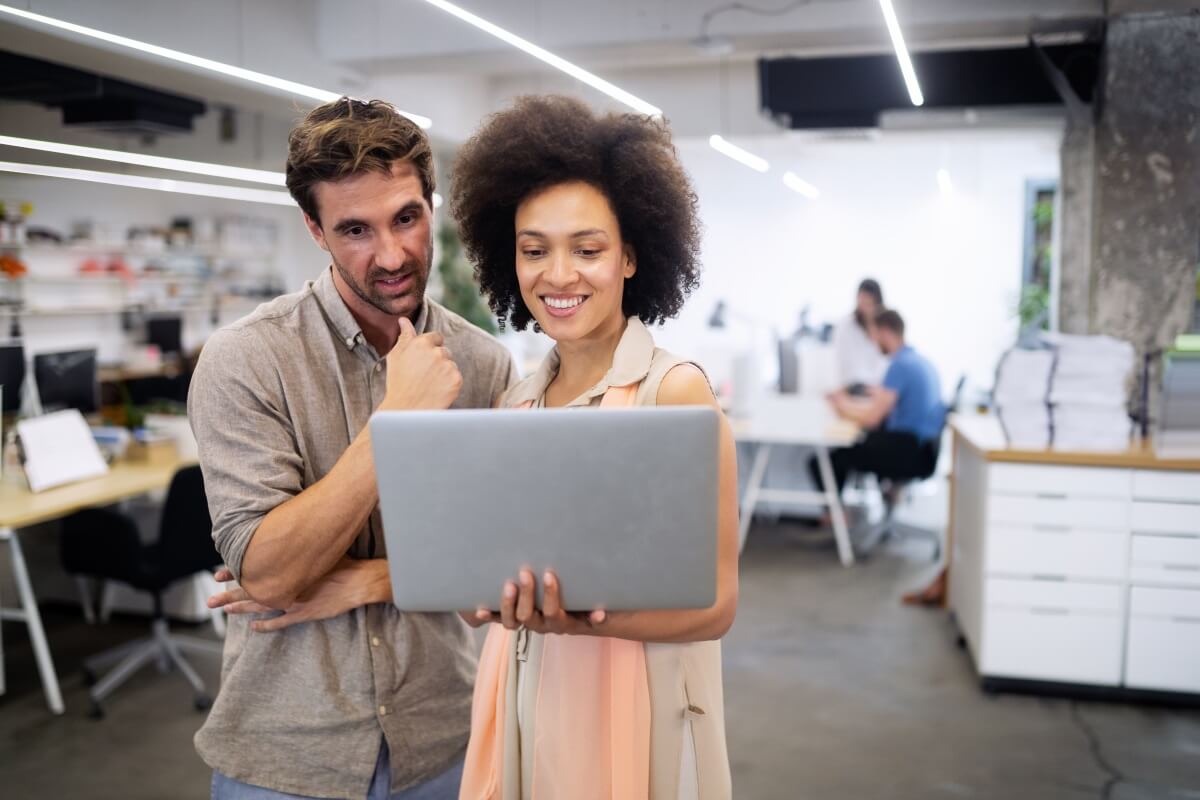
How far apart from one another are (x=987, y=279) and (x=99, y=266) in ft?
31.1

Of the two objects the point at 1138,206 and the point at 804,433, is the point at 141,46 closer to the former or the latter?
the point at 804,433

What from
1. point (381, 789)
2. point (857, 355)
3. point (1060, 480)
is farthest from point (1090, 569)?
point (857, 355)

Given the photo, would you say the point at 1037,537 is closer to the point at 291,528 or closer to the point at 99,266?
the point at 291,528

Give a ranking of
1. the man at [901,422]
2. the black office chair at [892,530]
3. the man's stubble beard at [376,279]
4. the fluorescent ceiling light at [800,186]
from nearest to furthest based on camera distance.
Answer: the man's stubble beard at [376,279]
the man at [901,422]
the black office chair at [892,530]
the fluorescent ceiling light at [800,186]

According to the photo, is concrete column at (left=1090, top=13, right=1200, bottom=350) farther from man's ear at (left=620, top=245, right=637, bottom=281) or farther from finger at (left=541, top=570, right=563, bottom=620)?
finger at (left=541, top=570, right=563, bottom=620)

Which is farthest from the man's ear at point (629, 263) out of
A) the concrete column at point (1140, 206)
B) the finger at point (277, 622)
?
the concrete column at point (1140, 206)

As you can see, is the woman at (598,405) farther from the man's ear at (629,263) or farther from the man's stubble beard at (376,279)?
the man's stubble beard at (376,279)

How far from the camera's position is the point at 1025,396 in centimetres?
401

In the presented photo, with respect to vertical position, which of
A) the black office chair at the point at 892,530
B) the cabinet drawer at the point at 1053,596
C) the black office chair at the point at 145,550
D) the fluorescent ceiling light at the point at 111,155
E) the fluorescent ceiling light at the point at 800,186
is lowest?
the black office chair at the point at 892,530

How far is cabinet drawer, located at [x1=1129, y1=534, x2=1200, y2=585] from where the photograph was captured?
373cm

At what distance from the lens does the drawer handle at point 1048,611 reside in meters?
3.90

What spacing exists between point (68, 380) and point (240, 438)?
3821 millimetres

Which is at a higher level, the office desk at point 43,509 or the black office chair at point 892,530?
the office desk at point 43,509

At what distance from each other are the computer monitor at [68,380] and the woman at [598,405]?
3222 millimetres
